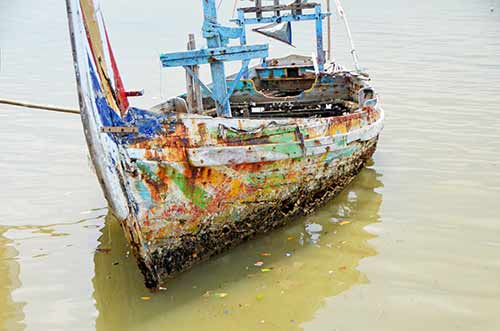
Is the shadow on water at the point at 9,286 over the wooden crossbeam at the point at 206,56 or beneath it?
beneath

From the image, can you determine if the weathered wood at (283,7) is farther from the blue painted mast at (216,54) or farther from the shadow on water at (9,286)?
the shadow on water at (9,286)

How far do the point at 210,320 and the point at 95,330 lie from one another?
0.92 meters

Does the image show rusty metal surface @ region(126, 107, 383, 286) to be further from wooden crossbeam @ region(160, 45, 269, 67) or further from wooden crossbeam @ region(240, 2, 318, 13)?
wooden crossbeam @ region(240, 2, 318, 13)

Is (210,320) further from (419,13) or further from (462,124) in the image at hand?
(419,13)

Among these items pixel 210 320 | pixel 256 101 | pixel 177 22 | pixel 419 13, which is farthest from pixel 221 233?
pixel 419 13

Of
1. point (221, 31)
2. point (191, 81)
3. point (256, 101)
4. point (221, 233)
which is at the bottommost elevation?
point (221, 233)

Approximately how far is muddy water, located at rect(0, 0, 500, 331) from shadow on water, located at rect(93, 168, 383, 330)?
0.05 ft

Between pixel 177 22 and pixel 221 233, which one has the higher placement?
pixel 177 22

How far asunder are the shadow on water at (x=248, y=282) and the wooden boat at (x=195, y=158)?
7.0 inches

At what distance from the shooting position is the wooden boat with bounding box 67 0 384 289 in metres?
4.68

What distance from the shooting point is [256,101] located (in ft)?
28.3

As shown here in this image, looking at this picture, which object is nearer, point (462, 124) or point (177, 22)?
point (462, 124)

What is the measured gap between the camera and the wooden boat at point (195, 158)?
468cm

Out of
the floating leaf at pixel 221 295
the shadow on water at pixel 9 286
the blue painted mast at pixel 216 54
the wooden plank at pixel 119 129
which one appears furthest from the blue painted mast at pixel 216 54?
the shadow on water at pixel 9 286
